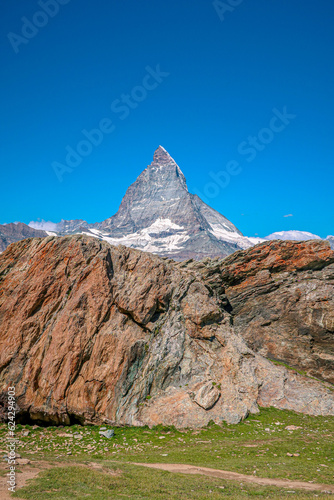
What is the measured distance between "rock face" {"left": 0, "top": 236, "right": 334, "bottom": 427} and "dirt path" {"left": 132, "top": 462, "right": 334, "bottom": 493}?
27.6 feet

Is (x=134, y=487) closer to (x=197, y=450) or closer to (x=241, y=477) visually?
(x=241, y=477)

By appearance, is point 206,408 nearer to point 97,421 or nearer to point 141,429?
point 141,429

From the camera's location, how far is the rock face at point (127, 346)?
28.9 metres

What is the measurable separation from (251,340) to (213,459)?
84.9 ft

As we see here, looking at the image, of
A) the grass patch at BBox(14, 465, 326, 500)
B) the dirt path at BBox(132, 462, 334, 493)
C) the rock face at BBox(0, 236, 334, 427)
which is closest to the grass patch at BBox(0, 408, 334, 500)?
the grass patch at BBox(14, 465, 326, 500)

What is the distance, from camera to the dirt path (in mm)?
16975

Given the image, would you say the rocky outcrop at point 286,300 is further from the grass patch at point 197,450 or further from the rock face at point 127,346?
the grass patch at point 197,450

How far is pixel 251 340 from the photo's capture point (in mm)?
45531

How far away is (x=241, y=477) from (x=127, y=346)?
16468mm

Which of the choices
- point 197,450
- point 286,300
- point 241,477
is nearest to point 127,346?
point 197,450

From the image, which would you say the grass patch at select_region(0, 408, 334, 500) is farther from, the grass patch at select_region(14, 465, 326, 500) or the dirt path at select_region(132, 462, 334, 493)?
the dirt path at select_region(132, 462, 334, 493)

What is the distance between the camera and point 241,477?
720 inches

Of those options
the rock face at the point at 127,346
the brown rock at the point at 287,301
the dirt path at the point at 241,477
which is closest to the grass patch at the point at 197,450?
the dirt path at the point at 241,477

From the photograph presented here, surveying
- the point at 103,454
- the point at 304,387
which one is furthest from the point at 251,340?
the point at 103,454
